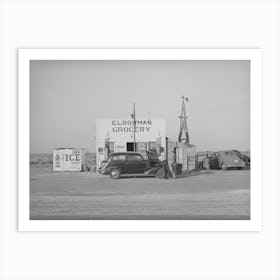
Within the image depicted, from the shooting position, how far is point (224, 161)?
20.9 feet

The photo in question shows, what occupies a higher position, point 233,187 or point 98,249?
point 233,187

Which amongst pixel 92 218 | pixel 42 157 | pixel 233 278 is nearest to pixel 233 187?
pixel 233 278

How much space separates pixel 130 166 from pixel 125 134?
0.93 ft

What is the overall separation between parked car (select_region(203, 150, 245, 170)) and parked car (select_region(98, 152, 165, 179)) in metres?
0.41

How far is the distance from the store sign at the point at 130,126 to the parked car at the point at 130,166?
209 mm

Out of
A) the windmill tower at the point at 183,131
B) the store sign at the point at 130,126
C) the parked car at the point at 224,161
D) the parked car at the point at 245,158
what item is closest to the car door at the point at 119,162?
the store sign at the point at 130,126

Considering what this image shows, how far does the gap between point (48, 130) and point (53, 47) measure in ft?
2.33

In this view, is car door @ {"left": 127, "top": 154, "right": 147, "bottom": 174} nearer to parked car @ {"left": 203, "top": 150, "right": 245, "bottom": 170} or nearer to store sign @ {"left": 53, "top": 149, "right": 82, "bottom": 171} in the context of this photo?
store sign @ {"left": 53, "top": 149, "right": 82, "bottom": 171}

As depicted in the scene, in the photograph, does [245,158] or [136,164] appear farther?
[136,164]

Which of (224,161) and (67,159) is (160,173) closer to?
(224,161)

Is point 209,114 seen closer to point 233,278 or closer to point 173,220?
point 173,220

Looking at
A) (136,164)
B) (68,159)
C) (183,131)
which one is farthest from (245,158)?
(68,159)

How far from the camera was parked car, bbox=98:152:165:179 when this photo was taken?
6371 mm

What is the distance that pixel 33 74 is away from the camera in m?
6.32
